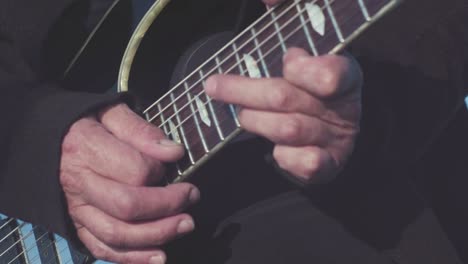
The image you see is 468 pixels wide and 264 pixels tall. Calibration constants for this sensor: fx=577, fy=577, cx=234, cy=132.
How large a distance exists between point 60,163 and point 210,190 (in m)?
0.24

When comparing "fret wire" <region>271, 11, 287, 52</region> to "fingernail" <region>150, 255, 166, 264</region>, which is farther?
"fingernail" <region>150, 255, 166, 264</region>

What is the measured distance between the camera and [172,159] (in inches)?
31.7

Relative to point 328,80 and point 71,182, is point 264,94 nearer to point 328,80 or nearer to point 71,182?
point 328,80

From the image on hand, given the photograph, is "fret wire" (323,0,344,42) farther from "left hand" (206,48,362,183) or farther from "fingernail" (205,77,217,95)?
"fingernail" (205,77,217,95)

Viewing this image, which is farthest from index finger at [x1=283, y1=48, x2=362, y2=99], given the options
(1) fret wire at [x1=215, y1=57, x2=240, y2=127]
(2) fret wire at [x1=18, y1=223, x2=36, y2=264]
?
(2) fret wire at [x1=18, y1=223, x2=36, y2=264]

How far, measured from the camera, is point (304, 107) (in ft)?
2.22

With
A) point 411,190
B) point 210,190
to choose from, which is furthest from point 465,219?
point 210,190

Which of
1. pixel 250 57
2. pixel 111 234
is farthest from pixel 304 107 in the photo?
pixel 111 234

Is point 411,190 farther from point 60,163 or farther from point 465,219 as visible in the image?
point 60,163

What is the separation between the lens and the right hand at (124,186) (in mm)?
787

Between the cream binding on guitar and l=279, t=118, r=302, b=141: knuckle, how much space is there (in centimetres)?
9

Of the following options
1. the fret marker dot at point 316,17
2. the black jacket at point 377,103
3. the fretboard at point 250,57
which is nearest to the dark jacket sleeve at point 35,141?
the black jacket at point 377,103

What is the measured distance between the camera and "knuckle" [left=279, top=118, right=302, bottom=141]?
67 centimetres

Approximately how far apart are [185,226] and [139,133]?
0.15 m
